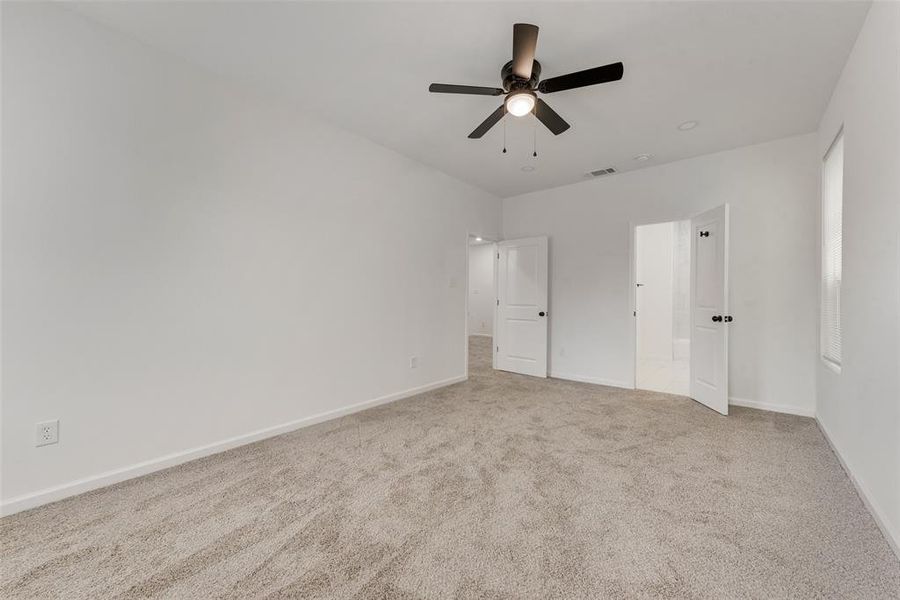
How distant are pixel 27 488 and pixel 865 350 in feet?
15.3

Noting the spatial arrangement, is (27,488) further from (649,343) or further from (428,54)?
(649,343)

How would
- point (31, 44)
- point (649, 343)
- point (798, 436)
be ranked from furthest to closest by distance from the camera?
point (649, 343)
point (798, 436)
point (31, 44)

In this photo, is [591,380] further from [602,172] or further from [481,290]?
[481,290]

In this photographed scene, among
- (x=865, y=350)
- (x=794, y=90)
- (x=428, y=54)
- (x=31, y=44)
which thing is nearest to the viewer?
(x=31, y=44)

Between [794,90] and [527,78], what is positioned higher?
[794,90]

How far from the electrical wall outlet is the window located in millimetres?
5117

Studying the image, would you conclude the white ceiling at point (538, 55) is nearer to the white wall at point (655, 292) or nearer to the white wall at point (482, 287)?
the white wall at point (655, 292)

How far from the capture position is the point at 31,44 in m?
1.89

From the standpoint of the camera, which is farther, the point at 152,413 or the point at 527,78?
the point at 152,413

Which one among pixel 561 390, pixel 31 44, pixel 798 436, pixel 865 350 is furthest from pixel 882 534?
pixel 31 44

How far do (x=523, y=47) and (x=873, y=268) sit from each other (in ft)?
7.23

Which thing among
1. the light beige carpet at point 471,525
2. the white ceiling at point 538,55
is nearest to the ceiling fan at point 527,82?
the white ceiling at point 538,55

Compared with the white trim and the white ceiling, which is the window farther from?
the white trim

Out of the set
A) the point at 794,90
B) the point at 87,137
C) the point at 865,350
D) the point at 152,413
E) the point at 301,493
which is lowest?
the point at 301,493
